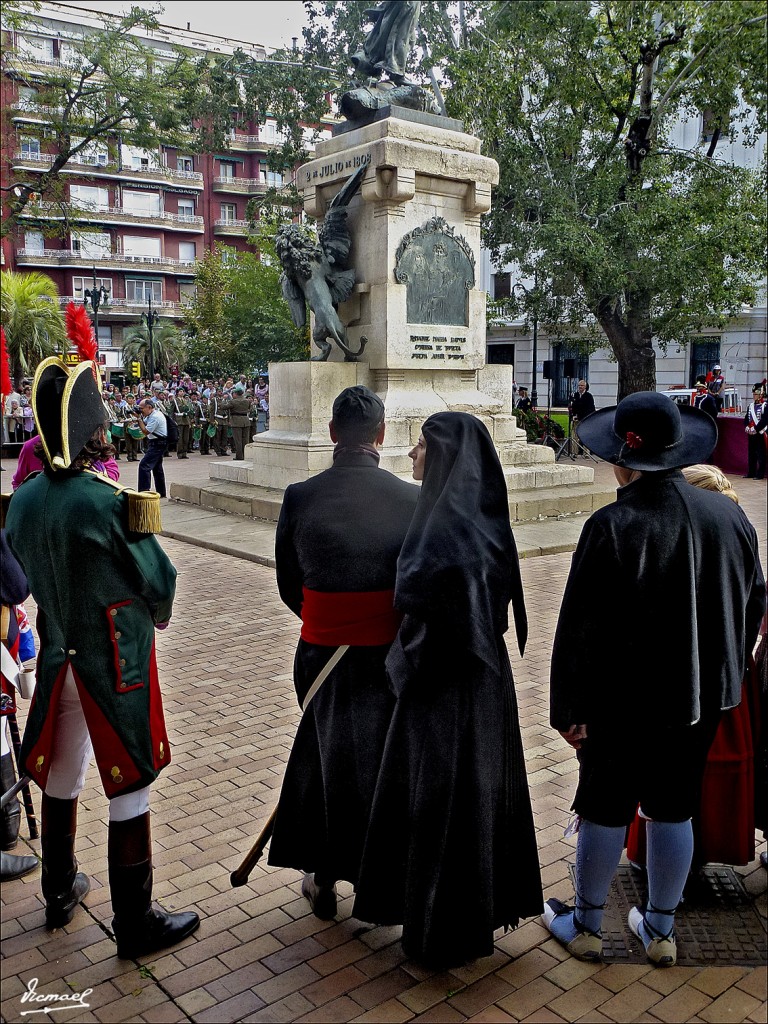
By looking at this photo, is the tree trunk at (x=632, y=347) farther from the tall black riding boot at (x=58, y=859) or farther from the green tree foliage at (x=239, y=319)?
the tall black riding boot at (x=58, y=859)

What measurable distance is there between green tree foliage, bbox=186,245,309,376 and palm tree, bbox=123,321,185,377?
32.9 ft

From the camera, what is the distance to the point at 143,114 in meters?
25.1

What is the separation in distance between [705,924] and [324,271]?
10.5 metres

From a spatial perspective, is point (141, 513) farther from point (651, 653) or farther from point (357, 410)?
point (651, 653)

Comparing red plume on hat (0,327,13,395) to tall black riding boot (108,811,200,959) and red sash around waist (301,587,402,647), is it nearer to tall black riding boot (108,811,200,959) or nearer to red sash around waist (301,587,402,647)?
red sash around waist (301,587,402,647)

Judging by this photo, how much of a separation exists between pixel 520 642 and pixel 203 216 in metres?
69.1

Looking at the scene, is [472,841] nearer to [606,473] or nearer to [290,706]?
[290,706]

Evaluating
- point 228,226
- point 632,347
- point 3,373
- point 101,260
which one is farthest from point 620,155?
point 228,226

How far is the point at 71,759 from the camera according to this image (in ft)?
11.6

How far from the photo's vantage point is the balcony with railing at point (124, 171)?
60688 mm

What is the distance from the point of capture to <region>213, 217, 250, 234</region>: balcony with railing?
222ft

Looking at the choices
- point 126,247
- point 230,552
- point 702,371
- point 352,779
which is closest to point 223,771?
point 352,779

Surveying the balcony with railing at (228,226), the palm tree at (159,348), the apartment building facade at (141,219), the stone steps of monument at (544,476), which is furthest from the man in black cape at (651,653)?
the balcony with railing at (228,226)

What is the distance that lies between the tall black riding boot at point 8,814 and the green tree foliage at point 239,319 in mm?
35241
